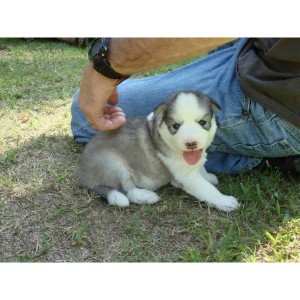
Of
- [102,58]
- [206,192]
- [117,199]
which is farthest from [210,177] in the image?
[102,58]

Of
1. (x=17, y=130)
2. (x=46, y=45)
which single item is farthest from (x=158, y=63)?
(x=46, y=45)

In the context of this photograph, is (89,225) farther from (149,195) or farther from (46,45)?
(46,45)

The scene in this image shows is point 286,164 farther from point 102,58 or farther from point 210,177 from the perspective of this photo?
point 102,58

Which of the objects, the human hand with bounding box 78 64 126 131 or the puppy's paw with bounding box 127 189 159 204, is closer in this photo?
the human hand with bounding box 78 64 126 131

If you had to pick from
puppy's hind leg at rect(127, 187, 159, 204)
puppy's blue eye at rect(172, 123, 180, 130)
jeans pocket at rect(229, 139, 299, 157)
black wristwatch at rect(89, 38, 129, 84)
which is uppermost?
black wristwatch at rect(89, 38, 129, 84)

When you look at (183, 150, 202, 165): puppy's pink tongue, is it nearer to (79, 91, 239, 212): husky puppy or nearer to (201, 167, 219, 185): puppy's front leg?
(79, 91, 239, 212): husky puppy

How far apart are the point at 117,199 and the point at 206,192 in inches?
18.9

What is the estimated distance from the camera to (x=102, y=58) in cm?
205

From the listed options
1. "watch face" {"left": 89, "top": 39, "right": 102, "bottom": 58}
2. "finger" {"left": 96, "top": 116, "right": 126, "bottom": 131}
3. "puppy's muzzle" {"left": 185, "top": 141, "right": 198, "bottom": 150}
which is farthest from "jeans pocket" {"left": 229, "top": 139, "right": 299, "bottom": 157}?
"watch face" {"left": 89, "top": 39, "right": 102, "bottom": 58}

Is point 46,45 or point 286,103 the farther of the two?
point 46,45

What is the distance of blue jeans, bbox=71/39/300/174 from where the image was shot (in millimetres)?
2602

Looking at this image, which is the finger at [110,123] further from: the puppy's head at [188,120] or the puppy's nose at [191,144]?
the puppy's nose at [191,144]

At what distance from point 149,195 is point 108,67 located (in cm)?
89

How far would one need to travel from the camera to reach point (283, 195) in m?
2.72
